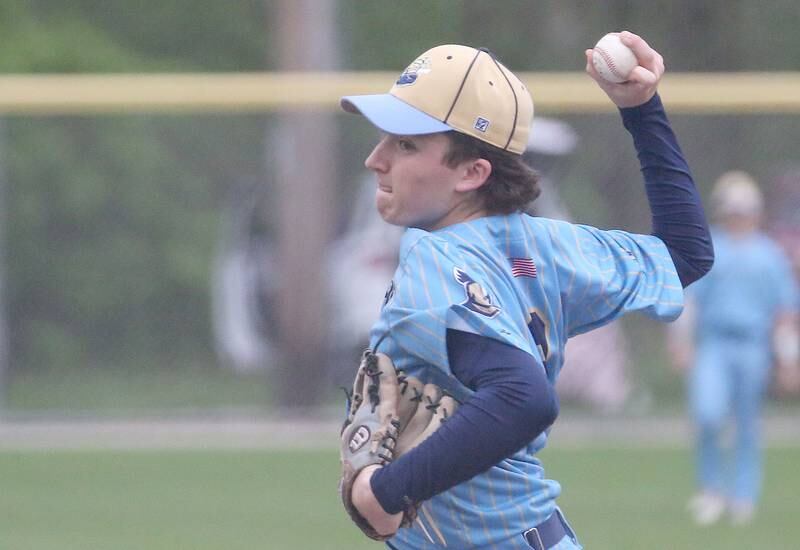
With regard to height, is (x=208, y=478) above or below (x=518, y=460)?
above

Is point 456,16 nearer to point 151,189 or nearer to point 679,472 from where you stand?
point 151,189

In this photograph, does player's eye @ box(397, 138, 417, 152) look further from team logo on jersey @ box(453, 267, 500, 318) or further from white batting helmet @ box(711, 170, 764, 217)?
white batting helmet @ box(711, 170, 764, 217)

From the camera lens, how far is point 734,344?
8766 mm

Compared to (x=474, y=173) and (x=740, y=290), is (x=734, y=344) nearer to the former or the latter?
(x=740, y=290)

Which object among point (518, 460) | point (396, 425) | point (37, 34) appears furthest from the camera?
point (37, 34)

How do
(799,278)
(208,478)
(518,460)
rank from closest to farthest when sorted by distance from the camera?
(518,460) → (208,478) → (799,278)

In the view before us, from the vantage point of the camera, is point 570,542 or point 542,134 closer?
point 570,542

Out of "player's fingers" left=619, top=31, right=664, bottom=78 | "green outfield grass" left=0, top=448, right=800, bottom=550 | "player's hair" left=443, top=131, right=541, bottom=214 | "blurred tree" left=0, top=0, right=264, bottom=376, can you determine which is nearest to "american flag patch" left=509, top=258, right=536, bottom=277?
"player's hair" left=443, top=131, right=541, bottom=214

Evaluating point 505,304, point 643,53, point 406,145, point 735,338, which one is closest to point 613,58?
point 643,53

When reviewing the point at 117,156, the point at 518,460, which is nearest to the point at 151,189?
the point at 117,156

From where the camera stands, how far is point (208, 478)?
31.2 feet

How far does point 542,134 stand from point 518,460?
916 cm

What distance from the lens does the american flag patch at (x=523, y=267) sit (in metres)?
2.84

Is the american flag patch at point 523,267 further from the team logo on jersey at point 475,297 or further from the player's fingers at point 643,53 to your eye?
the player's fingers at point 643,53
